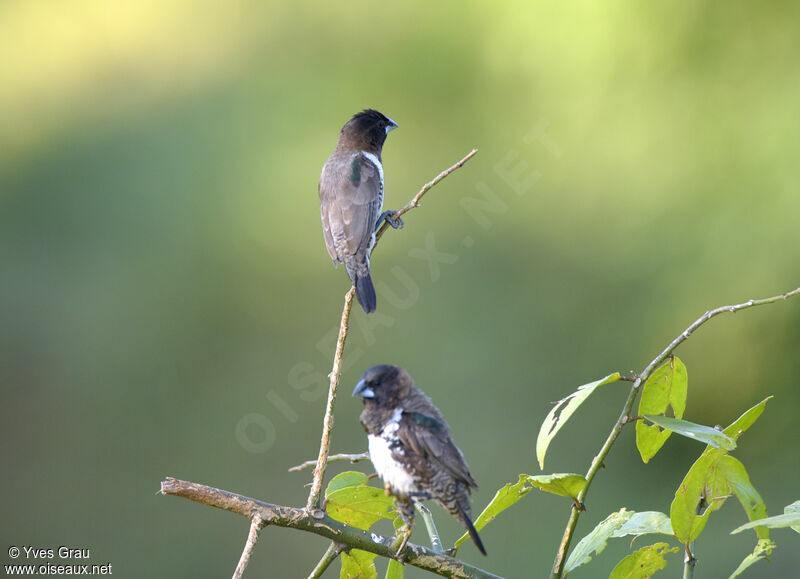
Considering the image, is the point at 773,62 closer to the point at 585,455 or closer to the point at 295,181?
the point at 585,455

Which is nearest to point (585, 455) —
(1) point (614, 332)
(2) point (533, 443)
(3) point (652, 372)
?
(2) point (533, 443)

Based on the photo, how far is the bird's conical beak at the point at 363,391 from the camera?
1.82m

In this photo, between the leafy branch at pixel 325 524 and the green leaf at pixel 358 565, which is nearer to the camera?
the leafy branch at pixel 325 524

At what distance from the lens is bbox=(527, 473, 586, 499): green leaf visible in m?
1.46

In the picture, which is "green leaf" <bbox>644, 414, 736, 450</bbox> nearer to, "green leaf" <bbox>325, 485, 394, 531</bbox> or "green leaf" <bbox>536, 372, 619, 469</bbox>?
"green leaf" <bbox>536, 372, 619, 469</bbox>

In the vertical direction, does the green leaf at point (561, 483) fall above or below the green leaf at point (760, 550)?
above

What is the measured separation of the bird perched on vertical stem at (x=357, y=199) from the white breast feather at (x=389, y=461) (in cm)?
101

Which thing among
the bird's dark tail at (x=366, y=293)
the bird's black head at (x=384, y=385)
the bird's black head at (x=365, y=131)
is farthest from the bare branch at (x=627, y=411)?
the bird's black head at (x=365, y=131)

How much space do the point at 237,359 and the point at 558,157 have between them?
2767 mm

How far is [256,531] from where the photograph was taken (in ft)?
4.51

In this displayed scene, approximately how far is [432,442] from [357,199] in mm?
1708

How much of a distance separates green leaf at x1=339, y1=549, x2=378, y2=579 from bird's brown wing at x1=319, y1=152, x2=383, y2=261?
1644 mm

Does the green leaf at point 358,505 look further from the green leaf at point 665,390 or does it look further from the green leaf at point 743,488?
the green leaf at point 743,488

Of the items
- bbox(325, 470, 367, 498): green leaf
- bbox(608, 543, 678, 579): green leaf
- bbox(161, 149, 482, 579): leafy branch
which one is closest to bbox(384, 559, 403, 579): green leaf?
bbox(161, 149, 482, 579): leafy branch
